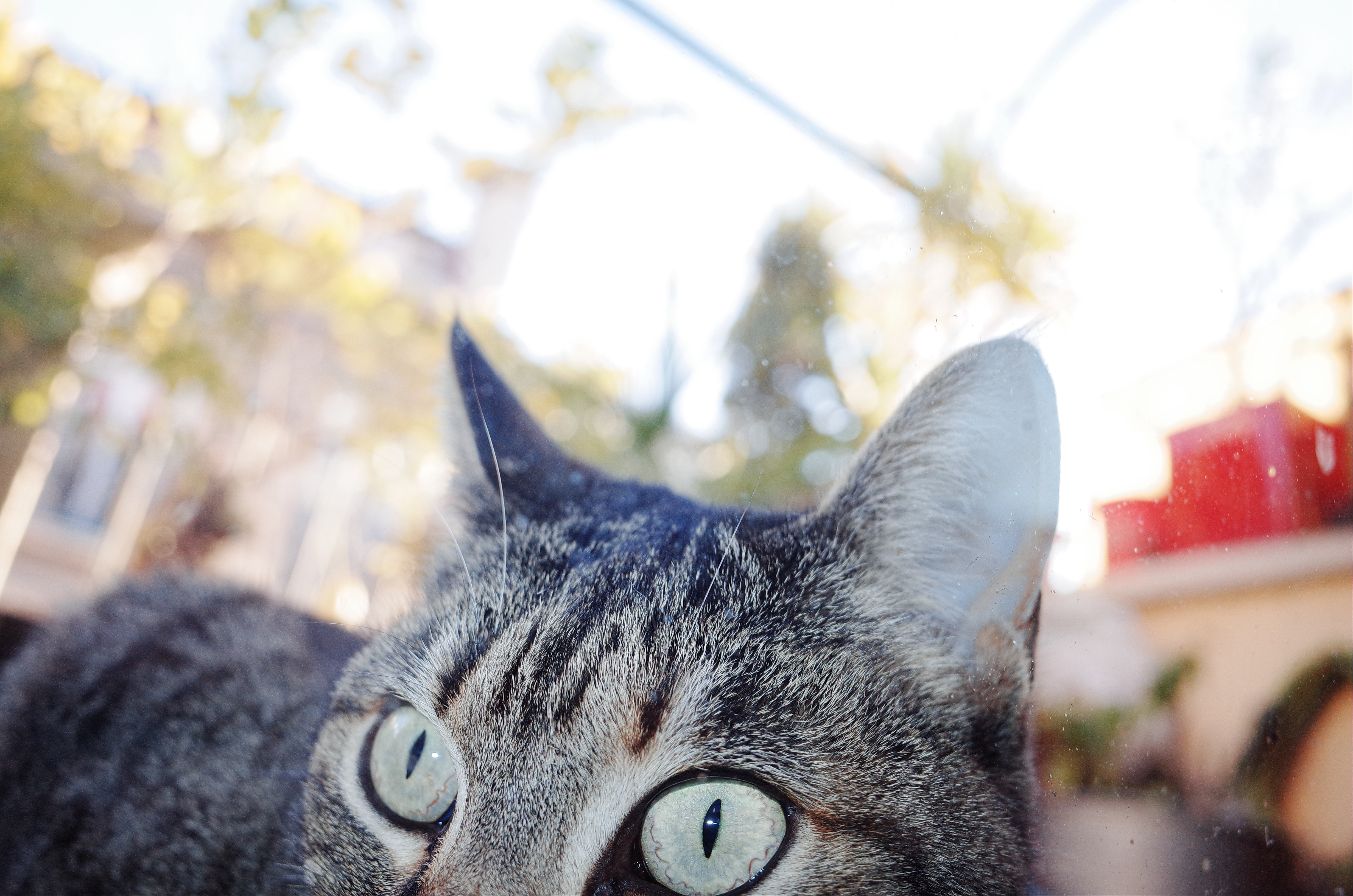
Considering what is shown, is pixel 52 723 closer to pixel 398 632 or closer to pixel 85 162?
pixel 398 632

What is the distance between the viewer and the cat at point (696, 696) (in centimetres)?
70

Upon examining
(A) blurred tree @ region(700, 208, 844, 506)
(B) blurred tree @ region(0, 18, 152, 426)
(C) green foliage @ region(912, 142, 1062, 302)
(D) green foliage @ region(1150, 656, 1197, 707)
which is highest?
(B) blurred tree @ region(0, 18, 152, 426)

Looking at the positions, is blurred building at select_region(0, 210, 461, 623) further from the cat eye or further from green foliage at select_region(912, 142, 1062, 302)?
green foliage at select_region(912, 142, 1062, 302)

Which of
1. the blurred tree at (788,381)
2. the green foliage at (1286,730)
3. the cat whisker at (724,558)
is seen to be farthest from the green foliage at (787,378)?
the green foliage at (1286,730)

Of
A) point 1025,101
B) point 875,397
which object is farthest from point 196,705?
point 1025,101

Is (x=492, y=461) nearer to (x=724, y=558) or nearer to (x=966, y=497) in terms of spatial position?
(x=724, y=558)

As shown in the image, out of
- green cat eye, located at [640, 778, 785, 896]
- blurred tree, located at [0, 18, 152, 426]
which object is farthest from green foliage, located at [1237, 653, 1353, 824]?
blurred tree, located at [0, 18, 152, 426]

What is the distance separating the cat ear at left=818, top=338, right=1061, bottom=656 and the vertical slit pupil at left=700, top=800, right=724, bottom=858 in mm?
260

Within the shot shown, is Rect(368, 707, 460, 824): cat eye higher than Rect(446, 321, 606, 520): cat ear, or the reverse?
Rect(446, 321, 606, 520): cat ear

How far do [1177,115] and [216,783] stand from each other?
143 centimetres

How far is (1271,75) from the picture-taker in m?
0.65

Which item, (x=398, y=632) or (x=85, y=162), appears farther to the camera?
(x=85, y=162)

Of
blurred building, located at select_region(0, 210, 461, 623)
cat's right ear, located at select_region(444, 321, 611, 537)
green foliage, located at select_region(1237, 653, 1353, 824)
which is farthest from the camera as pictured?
blurred building, located at select_region(0, 210, 461, 623)

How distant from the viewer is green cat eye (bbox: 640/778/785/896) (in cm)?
68
